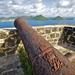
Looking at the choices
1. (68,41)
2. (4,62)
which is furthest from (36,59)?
(68,41)

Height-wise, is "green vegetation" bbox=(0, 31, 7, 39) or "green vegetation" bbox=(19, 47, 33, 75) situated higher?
"green vegetation" bbox=(0, 31, 7, 39)

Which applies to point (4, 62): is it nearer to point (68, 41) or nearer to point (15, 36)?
point (15, 36)

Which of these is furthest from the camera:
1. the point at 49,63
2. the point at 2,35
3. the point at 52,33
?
the point at 52,33

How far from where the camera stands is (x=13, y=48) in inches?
255

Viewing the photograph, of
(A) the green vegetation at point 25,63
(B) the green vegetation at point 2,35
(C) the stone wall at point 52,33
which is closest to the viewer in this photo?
(A) the green vegetation at point 25,63

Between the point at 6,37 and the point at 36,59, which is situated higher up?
the point at 36,59

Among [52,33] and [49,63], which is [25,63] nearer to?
[52,33]

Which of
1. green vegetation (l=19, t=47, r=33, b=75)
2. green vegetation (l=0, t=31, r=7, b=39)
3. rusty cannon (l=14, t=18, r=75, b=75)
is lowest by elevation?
green vegetation (l=19, t=47, r=33, b=75)

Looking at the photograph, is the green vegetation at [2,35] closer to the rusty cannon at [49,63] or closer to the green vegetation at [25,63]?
the green vegetation at [25,63]

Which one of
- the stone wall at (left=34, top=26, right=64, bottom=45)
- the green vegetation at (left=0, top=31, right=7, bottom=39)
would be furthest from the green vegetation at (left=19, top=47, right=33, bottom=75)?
the stone wall at (left=34, top=26, right=64, bottom=45)

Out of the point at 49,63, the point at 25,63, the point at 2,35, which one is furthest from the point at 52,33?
the point at 49,63

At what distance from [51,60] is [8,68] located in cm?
438

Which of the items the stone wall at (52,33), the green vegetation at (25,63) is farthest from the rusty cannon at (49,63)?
the stone wall at (52,33)

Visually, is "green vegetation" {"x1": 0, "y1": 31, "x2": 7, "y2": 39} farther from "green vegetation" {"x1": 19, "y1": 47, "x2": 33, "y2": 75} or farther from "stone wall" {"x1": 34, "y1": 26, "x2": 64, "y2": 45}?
"stone wall" {"x1": 34, "y1": 26, "x2": 64, "y2": 45}
